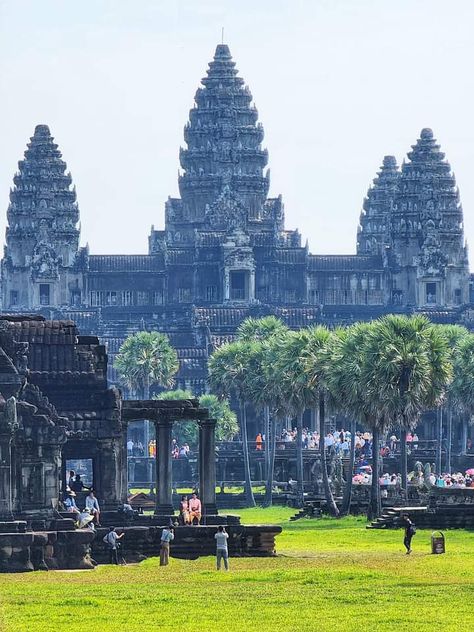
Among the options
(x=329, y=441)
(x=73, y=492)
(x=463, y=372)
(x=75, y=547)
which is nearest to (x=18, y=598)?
(x=75, y=547)

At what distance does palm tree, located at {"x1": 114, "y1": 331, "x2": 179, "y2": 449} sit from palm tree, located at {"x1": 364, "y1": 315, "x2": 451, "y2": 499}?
74.8 metres

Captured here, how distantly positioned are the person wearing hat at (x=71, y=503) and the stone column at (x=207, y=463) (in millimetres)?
4288

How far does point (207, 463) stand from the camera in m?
98.9

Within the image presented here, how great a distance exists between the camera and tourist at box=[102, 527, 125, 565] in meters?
86.2

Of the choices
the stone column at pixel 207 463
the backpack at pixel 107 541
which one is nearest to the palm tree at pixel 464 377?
the stone column at pixel 207 463

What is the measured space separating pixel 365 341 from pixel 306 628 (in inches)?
2166

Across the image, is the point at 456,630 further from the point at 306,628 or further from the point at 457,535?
the point at 457,535

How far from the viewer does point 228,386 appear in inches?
6348

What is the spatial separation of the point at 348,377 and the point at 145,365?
75237 millimetres

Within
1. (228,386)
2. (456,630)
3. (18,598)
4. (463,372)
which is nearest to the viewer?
(456,630)

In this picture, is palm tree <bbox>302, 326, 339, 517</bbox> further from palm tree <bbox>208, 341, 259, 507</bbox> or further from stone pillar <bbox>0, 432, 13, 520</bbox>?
stone pillar <bbox>0, 432, 13, 520</bbox>

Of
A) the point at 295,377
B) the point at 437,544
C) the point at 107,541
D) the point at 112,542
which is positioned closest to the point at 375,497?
the point at 295,377

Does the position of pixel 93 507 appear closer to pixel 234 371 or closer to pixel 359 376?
pixel 359 376

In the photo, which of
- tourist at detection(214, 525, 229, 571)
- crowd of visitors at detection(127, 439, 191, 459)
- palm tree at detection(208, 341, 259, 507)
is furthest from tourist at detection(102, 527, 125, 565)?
crowd of visitors at detection(127, 439, 191, 459)
